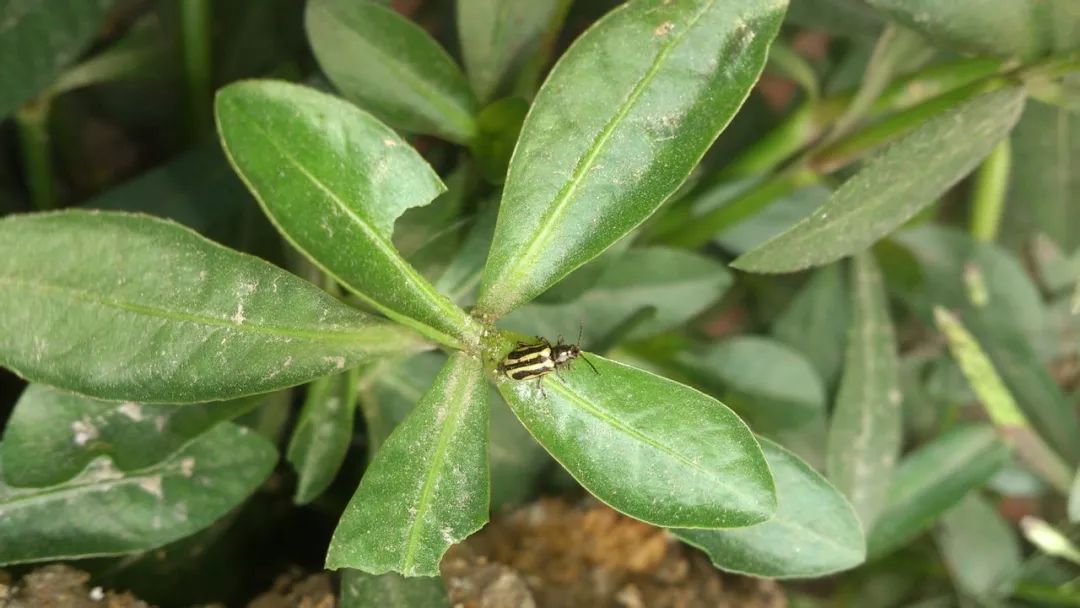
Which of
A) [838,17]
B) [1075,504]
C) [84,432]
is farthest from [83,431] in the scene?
[1075,504]

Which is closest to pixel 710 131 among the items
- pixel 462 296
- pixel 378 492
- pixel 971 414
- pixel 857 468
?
pixel 462 296

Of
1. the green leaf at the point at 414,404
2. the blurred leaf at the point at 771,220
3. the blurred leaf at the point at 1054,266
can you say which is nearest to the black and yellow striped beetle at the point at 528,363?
the green leaf at the point at 414,404

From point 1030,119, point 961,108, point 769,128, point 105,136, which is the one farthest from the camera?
point 105,136

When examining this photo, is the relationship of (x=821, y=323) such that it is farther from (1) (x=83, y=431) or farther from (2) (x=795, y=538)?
(1) (x=83, y=431)

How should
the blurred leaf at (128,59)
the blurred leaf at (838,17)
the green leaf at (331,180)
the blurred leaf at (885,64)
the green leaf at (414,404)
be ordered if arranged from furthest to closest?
the blurred leaf at (128,59)
the blurred leaf at (838,17)
the blurred leaf at (885,64)
the green leaf at (414,404)
the green leaf at (331,180)

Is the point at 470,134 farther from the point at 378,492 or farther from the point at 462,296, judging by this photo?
the point at 378,492

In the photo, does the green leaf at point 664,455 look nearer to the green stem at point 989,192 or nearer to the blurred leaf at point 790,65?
the blurred leaf at point 790,65

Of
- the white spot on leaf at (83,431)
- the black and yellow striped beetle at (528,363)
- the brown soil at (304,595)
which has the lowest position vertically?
the brown soil at (304,595)
